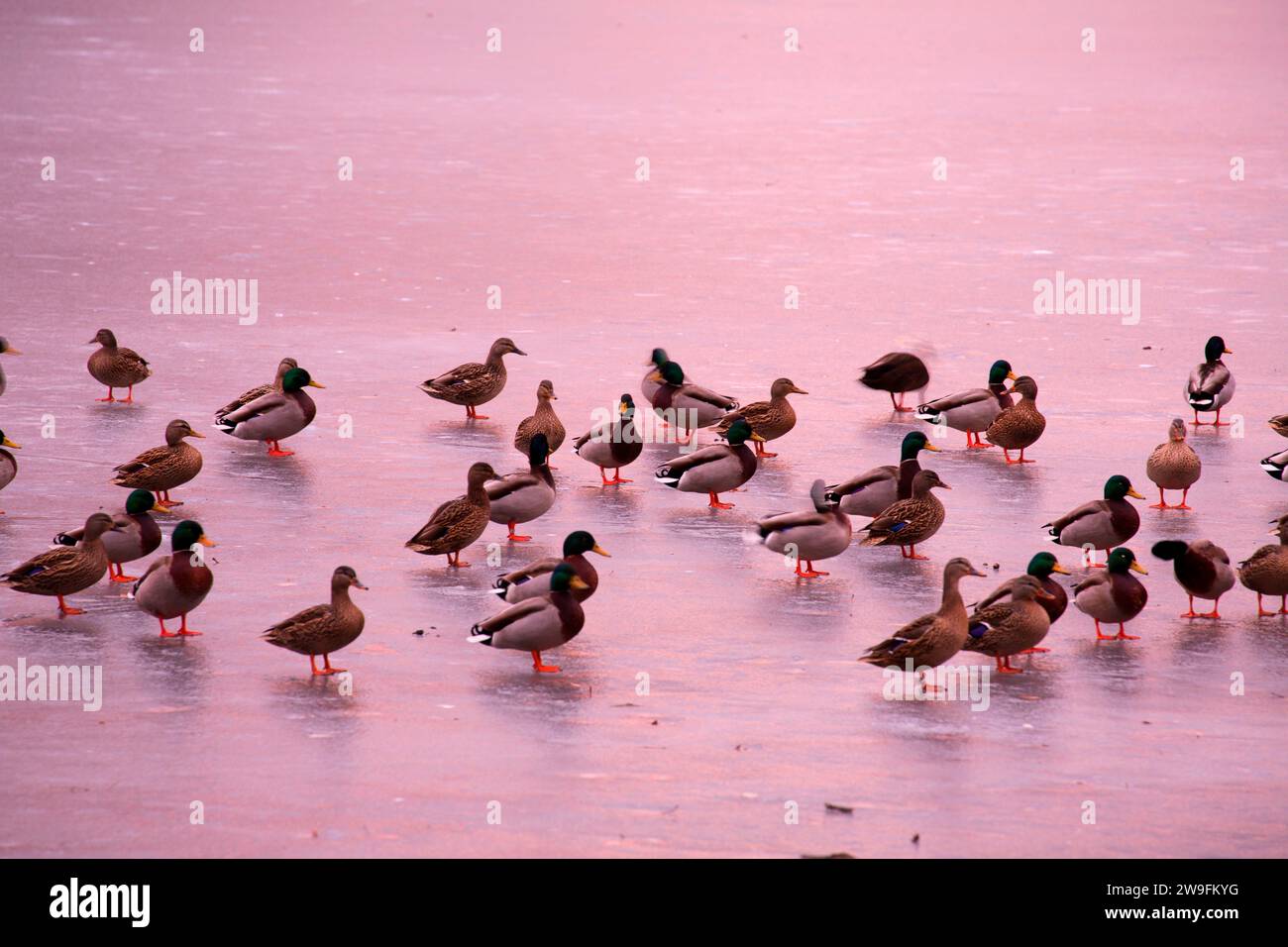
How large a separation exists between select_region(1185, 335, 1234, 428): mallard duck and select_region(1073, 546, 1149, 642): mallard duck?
4318 millimetres

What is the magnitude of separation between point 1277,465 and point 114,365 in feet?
27.9

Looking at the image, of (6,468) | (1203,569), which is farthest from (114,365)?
(1203,569)

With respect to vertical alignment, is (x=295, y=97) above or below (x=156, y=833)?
above

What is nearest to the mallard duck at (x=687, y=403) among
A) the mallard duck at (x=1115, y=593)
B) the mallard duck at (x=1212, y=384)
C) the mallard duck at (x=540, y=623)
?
the mallard duck at (x=1212, y=384)

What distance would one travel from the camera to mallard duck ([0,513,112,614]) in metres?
9.09

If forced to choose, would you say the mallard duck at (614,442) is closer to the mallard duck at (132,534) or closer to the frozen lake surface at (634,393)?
the frozen lake surface at (634,393)

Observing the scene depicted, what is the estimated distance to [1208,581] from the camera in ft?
30.4

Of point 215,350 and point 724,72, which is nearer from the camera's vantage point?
point 215,350

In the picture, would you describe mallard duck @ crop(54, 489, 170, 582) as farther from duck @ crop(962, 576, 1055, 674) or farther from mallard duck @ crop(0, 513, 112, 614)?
duck @ crop(962, 576, 1055, 674)

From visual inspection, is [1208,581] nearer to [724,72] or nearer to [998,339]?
[998,339]

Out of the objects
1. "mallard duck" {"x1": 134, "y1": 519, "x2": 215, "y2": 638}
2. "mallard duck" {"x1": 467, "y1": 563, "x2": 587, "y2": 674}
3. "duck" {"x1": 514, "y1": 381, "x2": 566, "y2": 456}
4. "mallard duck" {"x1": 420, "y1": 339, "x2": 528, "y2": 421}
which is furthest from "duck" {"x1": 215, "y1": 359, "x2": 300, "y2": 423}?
"mallard duck" {"x1": 467, "y1": 563, "x2": 587, "y2": 674}

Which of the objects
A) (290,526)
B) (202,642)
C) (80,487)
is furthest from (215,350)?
(202,642)

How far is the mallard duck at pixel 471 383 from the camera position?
43.7 ft

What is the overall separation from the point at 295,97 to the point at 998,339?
16290 mm
